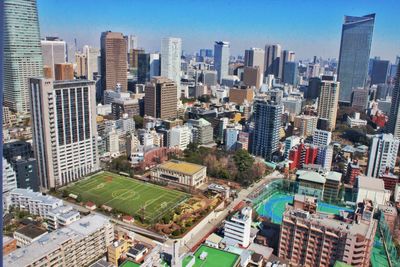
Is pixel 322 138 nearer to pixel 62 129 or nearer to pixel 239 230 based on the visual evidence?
pixel 239 230

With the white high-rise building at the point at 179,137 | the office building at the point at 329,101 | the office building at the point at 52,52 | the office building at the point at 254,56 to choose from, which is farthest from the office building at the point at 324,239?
the office building at the point at 254,56

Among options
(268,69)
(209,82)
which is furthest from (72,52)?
(268,69)

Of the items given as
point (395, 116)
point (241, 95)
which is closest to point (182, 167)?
point (395, 116)

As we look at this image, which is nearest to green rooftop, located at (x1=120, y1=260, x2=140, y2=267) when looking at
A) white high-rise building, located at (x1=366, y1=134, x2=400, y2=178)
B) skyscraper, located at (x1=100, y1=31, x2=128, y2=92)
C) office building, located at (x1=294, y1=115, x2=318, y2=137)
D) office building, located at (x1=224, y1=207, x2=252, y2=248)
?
office building, located at (x1=224, y1=207, x2=252, y2=248)

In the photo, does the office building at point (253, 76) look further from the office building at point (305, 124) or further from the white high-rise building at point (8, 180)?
the white high-rise building at point (8, 180)

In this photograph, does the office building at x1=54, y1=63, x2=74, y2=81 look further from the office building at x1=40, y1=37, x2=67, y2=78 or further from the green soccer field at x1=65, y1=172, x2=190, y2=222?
the green soccer field at x1=65, y1=172, x2=190, y2=222

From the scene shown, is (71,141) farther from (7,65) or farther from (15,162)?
(7,65)
